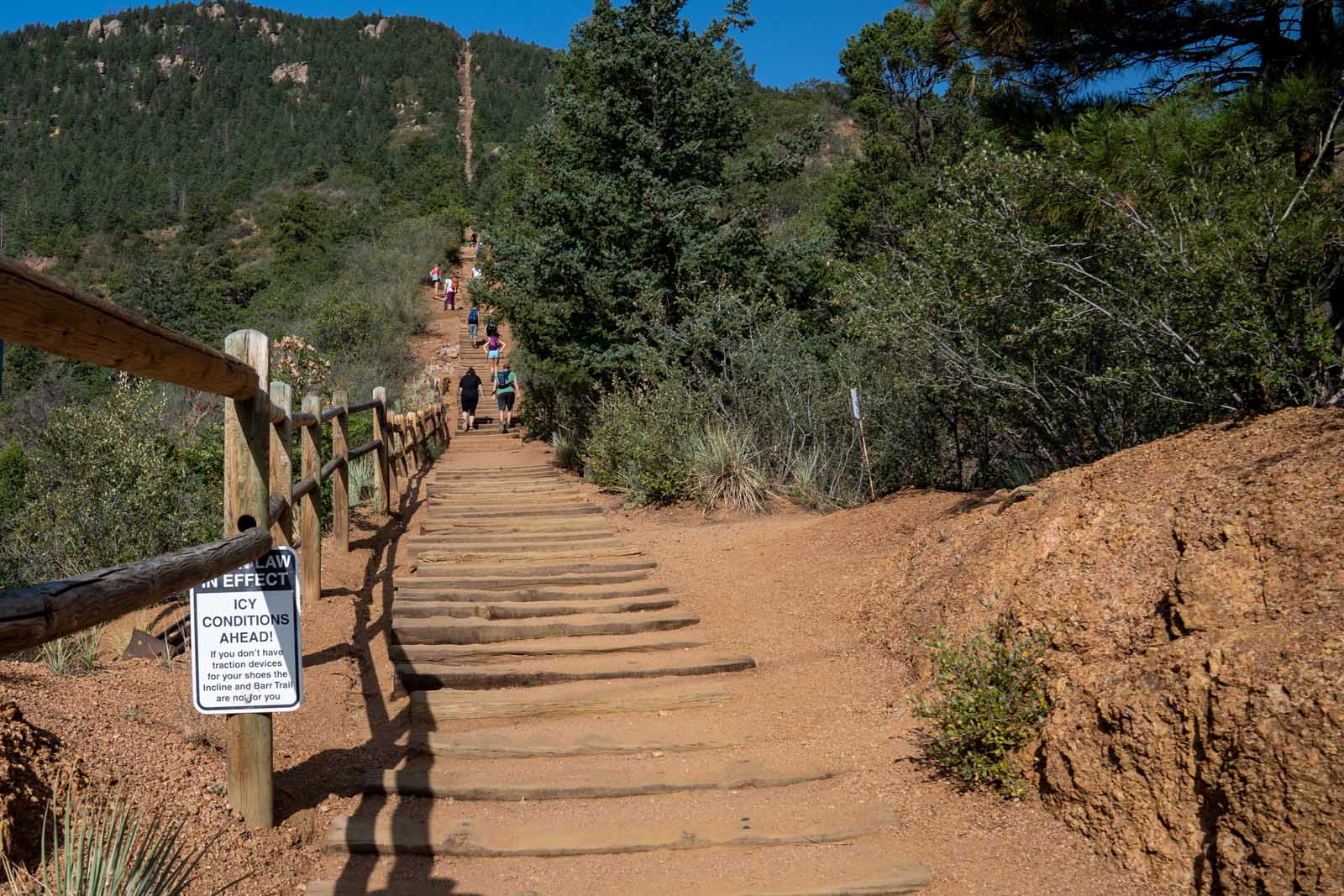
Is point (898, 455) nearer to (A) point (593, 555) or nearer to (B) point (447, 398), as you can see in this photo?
(A) point (593, 555)

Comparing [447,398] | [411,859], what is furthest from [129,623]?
[447,398]

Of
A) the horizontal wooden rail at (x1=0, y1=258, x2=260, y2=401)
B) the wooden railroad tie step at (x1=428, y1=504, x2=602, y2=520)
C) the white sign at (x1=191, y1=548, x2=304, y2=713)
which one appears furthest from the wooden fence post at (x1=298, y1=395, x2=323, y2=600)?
the horizontal wooden rail at (x1=0, y1=258, x2=260, y2=401)

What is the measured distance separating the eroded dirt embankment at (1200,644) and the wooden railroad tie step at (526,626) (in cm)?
182

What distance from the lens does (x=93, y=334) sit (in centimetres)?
239

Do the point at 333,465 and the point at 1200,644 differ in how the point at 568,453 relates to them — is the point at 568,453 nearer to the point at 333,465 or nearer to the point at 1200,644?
the point at 333,465

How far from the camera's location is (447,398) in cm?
3177

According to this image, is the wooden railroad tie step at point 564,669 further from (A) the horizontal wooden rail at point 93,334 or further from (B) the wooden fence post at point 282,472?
(A) the horizontal wooden rail at point 93,334

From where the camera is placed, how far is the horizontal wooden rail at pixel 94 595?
184 centimetres

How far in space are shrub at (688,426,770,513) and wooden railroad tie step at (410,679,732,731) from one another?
17.5 feet

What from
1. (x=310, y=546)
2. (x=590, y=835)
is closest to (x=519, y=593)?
(x=310, y=546)

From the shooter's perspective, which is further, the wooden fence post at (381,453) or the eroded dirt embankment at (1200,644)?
the wooden fence post at (381,453)

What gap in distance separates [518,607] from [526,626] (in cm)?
39

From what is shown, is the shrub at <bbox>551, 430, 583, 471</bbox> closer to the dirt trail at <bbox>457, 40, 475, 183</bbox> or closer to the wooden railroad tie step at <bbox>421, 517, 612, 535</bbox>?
the wooden railroad tie step at <bbox>421, 517, 612, 535</bbox>

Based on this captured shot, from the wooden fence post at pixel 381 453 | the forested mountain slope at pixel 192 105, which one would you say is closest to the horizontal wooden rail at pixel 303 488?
the wooden fence post at pixel 381 453
